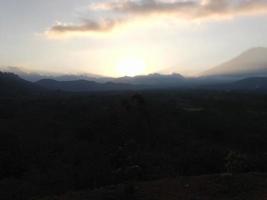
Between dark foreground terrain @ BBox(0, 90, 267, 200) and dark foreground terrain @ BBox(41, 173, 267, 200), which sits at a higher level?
dark foreground terrain @ BBox(41, 173, 267, 200)

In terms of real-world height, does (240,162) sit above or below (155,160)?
A: above

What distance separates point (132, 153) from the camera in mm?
28266

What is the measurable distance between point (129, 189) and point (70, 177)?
11.0 metres

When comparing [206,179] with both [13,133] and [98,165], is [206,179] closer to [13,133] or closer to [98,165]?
[98,165]

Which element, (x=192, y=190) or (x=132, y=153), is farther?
(x=132, y=153)

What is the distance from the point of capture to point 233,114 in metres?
58.7

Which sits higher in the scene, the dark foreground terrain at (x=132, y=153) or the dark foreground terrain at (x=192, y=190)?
the dark foreground terrain at (x=192, y=190)

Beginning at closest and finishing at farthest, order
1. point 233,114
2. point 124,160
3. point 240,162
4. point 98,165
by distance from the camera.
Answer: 1. point 240,162
2. point 124,160
3. point 98,165
4. point 233,114

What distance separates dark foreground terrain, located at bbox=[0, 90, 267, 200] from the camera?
1345cm

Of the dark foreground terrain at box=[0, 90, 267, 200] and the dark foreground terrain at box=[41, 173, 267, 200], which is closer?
the dark foreground terrain at box=[41, 173, 267, 200]

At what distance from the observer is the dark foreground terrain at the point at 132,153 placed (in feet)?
44.1

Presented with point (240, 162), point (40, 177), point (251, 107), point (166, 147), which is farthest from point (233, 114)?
point (240, 162)

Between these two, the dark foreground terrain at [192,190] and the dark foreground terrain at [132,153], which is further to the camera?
the dark foreground terrain at [132,153]

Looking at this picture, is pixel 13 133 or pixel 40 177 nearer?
pixel 40 177
